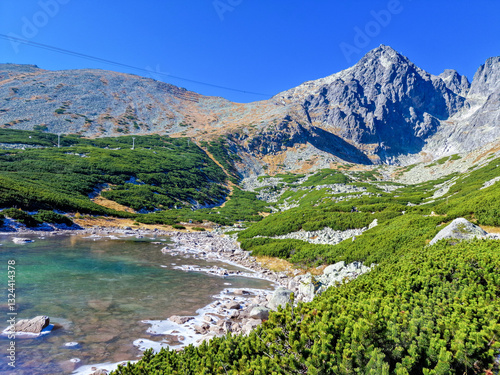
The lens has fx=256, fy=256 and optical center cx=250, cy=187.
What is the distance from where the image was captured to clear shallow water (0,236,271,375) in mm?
8148

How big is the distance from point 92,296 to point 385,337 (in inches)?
523

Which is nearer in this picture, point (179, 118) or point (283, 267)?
Answer: point (283, 267)

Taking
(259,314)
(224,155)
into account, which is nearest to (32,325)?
(259,314)

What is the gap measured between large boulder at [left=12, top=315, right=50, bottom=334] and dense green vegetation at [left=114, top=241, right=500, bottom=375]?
5.40 meters

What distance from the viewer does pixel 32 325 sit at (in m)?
9.04

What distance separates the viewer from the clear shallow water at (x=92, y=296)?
26.7 ft

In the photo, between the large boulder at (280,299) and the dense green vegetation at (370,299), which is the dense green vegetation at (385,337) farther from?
the large boulder at (280,299)

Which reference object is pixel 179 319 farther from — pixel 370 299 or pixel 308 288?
pixel 370 299

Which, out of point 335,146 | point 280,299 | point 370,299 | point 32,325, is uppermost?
point 335,146

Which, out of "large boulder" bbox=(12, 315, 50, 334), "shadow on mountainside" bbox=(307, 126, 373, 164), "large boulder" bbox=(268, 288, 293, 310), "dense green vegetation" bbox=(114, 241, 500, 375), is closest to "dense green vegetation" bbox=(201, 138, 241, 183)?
"shadow on mountainside" bbox=(307, 126, 373, 164)

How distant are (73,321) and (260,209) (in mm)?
62860

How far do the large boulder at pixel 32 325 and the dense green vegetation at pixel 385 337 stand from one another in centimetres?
540

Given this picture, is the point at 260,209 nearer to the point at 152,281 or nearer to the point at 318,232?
the point at 318,232

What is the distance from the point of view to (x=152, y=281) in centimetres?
1628
